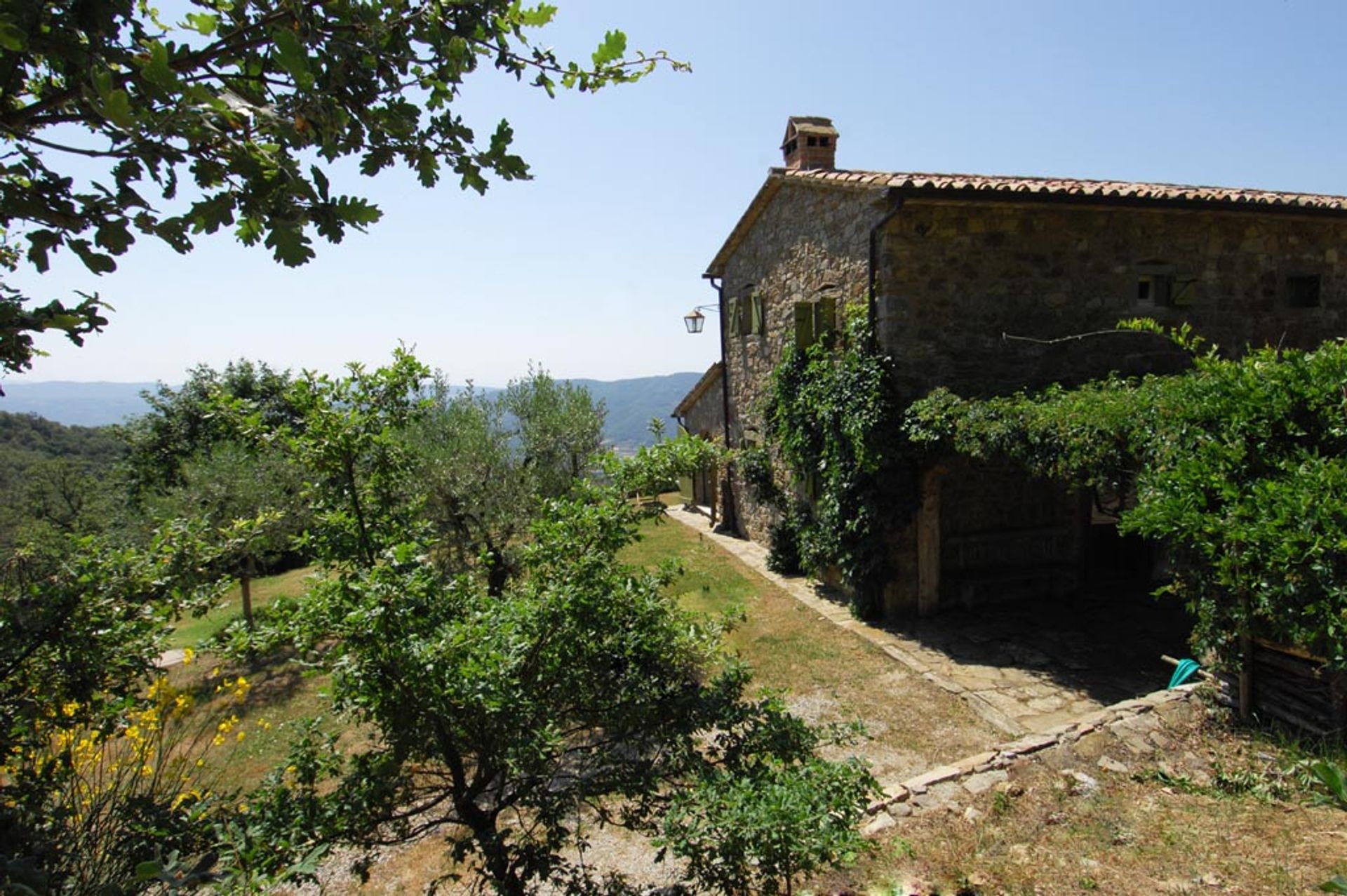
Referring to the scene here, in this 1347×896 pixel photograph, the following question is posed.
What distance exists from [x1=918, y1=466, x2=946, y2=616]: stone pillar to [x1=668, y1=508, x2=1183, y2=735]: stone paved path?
0.99 ft

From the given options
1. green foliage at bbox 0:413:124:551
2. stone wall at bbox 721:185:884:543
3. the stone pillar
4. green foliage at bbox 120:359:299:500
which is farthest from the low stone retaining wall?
green foliage at bbox 0:413:124:551

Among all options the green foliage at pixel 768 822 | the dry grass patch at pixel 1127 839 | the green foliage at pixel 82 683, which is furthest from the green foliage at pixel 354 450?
the dry grass patch at pixel 1127 839

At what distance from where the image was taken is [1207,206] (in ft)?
30.2

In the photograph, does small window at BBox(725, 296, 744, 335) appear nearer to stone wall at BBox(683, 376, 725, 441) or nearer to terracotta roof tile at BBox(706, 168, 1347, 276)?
stone wall at BBox(683, 376, 725, 441)

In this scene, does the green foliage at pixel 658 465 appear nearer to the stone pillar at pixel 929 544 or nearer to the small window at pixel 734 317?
the stone pillar at pixel 929 544

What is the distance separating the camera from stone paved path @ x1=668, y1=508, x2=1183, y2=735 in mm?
6992

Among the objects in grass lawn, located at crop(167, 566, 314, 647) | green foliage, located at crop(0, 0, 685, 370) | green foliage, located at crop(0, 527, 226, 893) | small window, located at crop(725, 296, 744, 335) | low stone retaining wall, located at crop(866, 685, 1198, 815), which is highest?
small window, located at crop(725, 296, 744, 335)

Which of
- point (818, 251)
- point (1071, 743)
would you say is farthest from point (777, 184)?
point (1071, 743)

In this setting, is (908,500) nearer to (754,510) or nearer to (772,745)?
(754,510)

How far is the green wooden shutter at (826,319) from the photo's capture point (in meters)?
10.4

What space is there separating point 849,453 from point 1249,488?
17.9 ft

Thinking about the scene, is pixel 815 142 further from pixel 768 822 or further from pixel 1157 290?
pixel 768 822

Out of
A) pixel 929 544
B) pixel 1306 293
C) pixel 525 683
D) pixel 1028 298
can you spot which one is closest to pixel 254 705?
pixel 525 683

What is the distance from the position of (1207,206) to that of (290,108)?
11.5 metres
